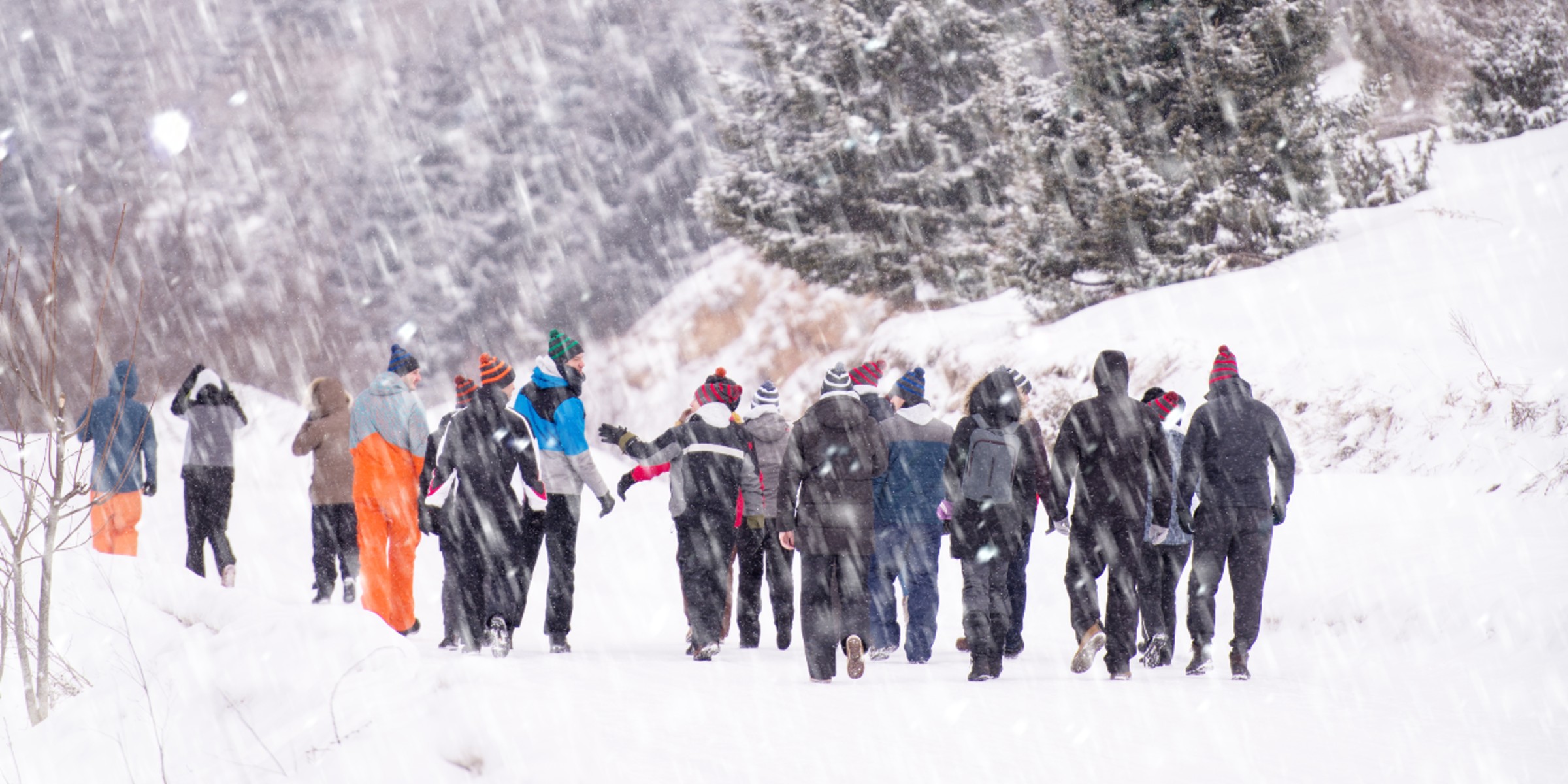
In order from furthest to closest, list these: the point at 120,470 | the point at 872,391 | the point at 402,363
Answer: the point at 120,470
the point at 402,363
the point at 872,391

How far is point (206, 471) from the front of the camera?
8.70 m

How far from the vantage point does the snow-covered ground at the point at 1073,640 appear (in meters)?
3.80

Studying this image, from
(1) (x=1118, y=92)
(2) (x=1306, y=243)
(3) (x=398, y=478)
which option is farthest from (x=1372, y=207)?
(3) (x=398, y=478)

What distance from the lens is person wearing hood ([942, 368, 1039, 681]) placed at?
233 inches

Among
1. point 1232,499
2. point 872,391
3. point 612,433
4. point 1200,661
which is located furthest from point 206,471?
point 1232,499

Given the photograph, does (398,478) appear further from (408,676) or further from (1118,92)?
(1118,92)

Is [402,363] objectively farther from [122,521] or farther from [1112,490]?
[1112,490]

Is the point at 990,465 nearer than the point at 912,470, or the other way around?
the point at 990,465

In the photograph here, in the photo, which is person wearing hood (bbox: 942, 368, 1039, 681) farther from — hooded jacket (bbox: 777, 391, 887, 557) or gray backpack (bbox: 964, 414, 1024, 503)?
hooded jacket (bbox: 777, 391, 887, 557)

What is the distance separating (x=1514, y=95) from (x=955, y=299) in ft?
30.8

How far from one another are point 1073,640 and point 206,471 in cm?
647

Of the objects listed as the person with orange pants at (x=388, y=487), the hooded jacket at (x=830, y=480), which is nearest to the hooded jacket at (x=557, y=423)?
the person with orange pants at (x=388, y=487)

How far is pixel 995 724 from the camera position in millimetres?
4578

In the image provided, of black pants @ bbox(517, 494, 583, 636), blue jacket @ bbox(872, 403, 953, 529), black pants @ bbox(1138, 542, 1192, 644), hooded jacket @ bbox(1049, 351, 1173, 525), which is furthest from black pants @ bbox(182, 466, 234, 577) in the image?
black pants @ bbox(1138, 542, 1192, 644)
